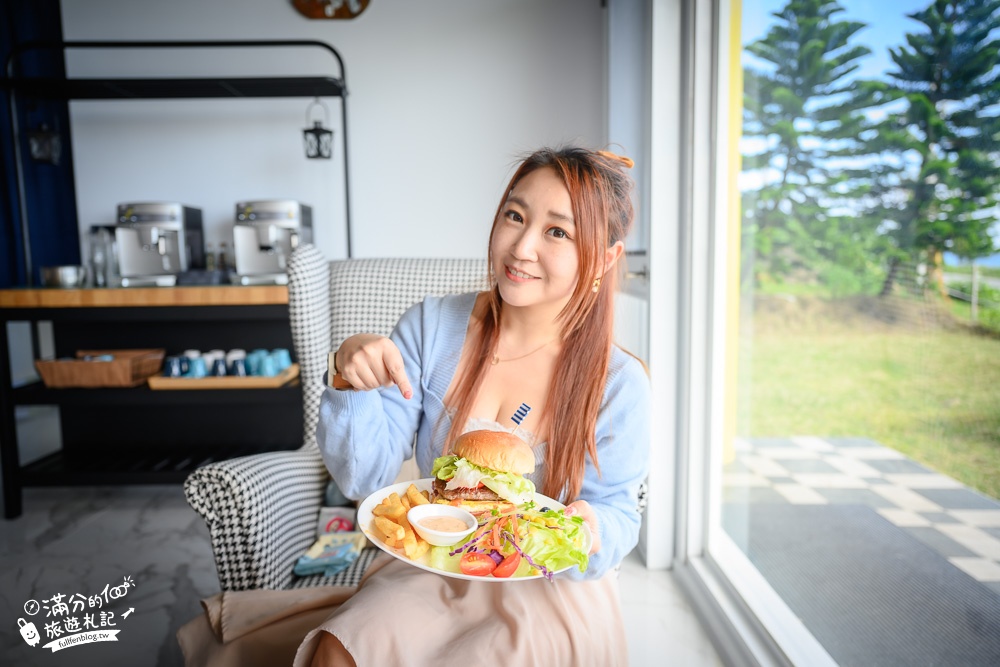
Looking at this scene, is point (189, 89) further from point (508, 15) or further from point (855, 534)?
point (855, 534)

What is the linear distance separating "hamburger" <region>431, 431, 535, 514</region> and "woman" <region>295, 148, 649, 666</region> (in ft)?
0.38

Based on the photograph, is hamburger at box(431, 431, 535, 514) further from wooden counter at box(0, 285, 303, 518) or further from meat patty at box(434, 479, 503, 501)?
wooden counter at box(0, 285, 303, 518)

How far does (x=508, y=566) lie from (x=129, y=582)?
51.7 inches

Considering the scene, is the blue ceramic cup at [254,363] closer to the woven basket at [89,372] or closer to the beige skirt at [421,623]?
the woven basket at [89,372]

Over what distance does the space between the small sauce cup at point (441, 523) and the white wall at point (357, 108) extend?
10.0ft

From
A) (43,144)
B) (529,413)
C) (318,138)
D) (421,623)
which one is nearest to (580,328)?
(529,413)

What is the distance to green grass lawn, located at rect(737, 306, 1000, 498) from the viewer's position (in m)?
1.14

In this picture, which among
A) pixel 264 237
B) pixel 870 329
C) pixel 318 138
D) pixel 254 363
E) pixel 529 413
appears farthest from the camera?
pixel 318 138

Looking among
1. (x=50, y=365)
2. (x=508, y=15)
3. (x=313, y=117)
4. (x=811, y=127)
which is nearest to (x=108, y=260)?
(x=50, y=365)

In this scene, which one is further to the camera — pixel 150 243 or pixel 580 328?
pixel 150 243

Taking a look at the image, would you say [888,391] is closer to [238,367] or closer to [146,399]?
[238,367]

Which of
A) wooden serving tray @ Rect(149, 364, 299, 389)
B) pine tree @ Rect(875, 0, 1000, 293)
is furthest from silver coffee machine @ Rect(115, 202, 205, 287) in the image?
pine tree @ Rect(875, 0, 1000, 293)

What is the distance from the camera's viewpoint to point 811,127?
1.78 m

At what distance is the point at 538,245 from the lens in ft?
4.19
